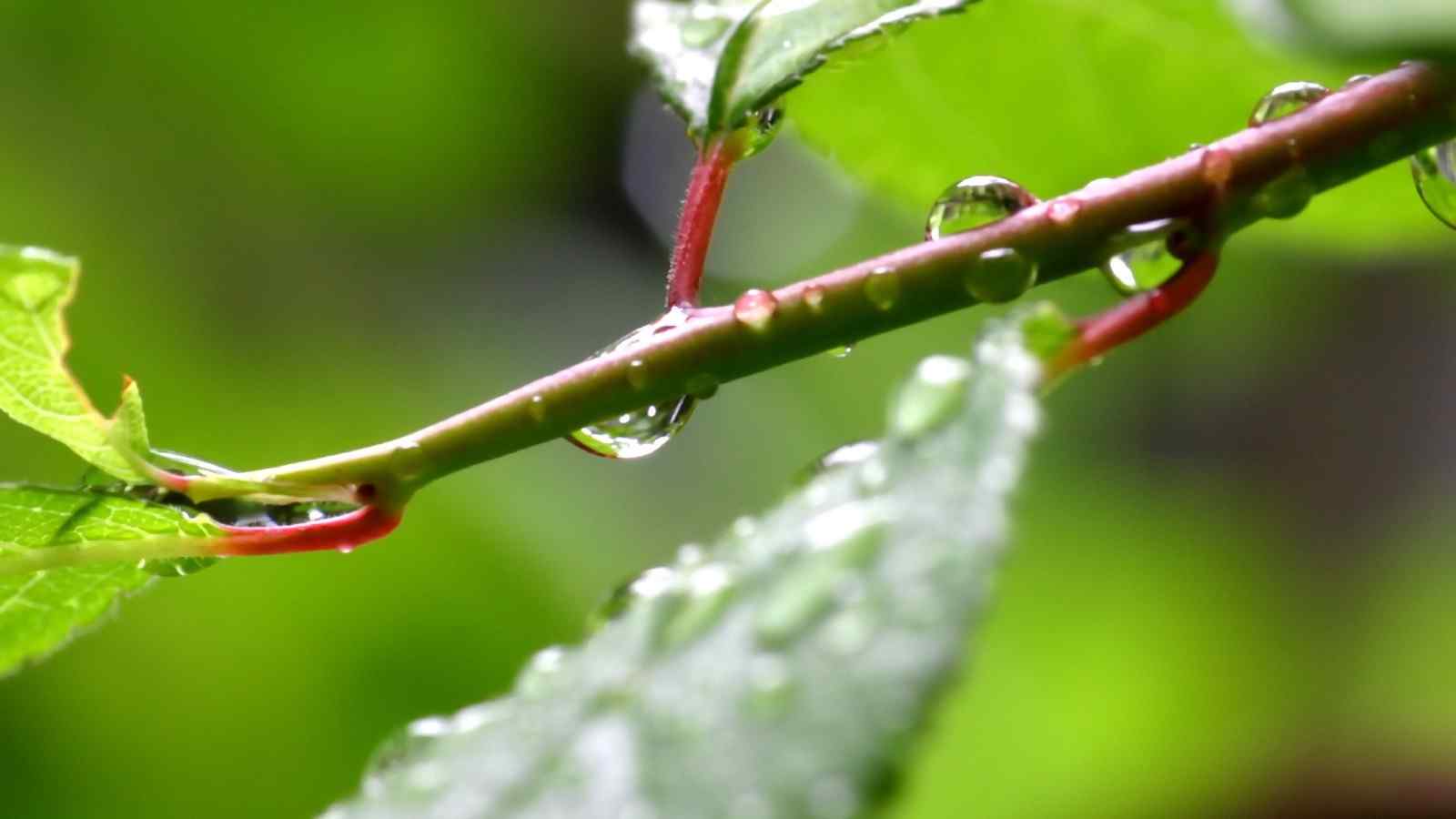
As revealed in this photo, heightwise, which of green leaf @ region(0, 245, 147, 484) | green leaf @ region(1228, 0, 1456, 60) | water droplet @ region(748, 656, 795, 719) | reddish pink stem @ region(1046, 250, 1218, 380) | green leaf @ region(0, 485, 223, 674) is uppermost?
green leaf @ region(0, 245, 147, 484)

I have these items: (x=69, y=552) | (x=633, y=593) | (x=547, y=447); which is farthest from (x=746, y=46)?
(x=547, y=447)

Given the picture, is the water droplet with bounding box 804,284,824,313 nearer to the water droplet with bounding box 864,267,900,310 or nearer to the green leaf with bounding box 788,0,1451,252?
the water droplet with bounding box 864,267,900,310

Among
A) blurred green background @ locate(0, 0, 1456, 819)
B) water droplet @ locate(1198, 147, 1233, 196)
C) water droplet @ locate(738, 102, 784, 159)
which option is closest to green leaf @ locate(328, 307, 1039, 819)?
water droplet @ locate(1198, 147, 1233, 196)

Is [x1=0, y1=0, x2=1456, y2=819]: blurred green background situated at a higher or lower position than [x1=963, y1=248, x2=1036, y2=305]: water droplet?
higher

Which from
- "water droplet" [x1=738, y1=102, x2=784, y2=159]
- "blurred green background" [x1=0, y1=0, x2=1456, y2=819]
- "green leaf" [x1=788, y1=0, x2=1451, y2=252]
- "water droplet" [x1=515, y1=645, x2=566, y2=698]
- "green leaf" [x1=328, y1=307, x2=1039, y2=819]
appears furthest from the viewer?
"blurred green background" [x1=0, y1=0, x2=1456, y2=819]

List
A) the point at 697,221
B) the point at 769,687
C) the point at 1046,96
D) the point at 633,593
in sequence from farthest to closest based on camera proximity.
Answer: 1. the point at 1046,96
2. the point at 697,221
3. the point at 633,593
4. the point at 769,687

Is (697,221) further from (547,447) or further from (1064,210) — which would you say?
(547,447)

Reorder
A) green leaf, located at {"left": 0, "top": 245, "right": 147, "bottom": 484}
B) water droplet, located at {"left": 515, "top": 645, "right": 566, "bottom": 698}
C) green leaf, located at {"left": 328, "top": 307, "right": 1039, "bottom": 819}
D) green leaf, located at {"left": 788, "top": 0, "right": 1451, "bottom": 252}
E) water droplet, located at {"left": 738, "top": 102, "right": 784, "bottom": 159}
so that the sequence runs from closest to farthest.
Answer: green leaf, located at {"left": 328, "top": 307, "right": 1039, "bottom": 819}
water droplet, located at {"left": 515, "top": 645, "right": 566, "bottom": 698}
green leaf, located at {"left": 0, "top": 245, "right": 147, "bottom": 484}
water droplet, located at {"left": 738, "top": 102, "right": 784, "bottom": 159}
green leaf, located at {"left": 788, "top": 0, "right": 1451, "bottom": 252}
